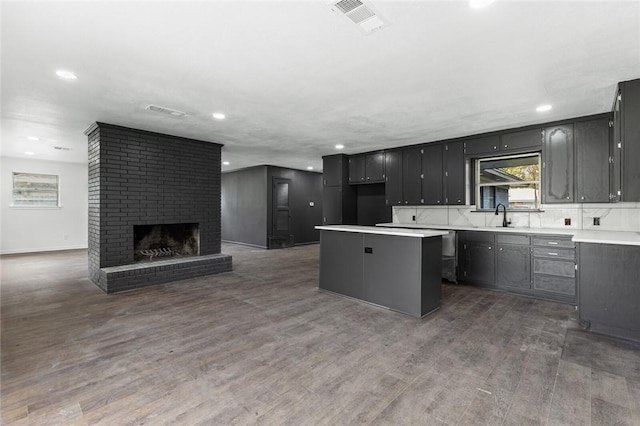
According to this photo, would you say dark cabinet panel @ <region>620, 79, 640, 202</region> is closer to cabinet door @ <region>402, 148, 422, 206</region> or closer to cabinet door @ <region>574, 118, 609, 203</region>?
cabinet door @ <region>574, 118, 609, 203</region>

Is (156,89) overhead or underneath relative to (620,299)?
overhead

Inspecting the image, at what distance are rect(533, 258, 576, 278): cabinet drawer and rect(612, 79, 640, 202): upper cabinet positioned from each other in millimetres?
1297

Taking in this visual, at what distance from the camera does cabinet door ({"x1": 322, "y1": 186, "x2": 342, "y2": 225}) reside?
705cm

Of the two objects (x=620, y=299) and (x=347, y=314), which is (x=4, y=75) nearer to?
(x=347, y=314)

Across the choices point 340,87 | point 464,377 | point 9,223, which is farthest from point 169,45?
point 9,223

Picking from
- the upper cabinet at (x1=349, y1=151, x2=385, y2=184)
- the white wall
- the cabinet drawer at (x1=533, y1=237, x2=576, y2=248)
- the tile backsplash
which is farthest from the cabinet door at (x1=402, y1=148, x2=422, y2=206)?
the white wall

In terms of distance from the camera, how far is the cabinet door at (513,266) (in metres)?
4.35

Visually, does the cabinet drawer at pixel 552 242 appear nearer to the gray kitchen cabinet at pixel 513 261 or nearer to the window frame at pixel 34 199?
the gray kitchen cabinet at pixel 513 261

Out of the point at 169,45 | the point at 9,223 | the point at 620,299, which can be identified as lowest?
the point at 620,299

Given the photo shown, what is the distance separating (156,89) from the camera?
3312 mm

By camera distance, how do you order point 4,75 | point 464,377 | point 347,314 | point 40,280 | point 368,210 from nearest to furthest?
point 464,377 → point 4,75 → point 347,314 → point 40,280 → point 368,210

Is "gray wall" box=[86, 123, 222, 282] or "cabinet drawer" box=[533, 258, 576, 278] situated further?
"gray wall" box=[86, 123, 222, 282]

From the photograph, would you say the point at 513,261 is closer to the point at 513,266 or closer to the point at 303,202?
the point at 513,266

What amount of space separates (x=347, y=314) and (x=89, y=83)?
3.80m
